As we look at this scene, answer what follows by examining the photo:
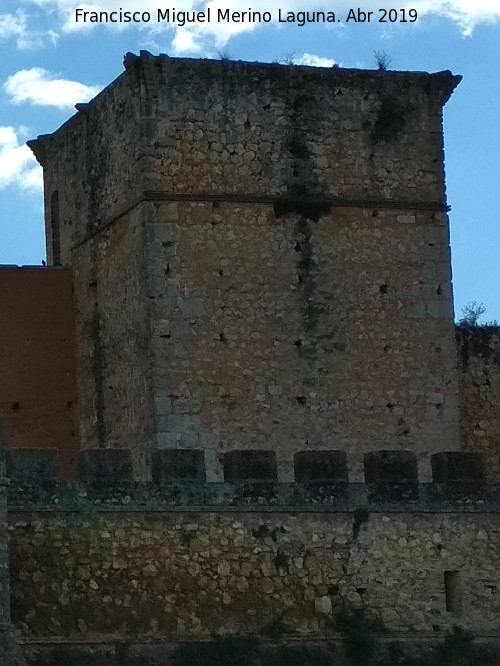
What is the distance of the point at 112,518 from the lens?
2595 centimetres

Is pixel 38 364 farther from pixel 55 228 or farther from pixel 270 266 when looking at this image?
pixel 270 266

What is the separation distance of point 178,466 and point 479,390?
8091 mm

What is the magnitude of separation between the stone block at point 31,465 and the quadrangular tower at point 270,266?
5162 mm

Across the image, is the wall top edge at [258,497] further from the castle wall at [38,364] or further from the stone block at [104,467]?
the castle wall at [38,364]

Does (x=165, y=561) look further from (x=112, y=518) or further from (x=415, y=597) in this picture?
(x=415, y=597)

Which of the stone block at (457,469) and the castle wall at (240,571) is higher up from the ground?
the stone block at (457,469)

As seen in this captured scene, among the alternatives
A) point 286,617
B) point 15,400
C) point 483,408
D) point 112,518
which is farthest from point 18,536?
point 483,408

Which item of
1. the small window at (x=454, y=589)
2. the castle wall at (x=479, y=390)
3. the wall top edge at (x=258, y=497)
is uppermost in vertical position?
the castle wall at (x=479, y=390)

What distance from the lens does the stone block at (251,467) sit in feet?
88.1

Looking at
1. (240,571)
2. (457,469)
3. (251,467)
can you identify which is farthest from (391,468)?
(240,571)

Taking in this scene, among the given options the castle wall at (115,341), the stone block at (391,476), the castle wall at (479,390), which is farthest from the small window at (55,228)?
the stone block at (391,476)

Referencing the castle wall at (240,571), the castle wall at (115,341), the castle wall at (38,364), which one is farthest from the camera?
the castle wall at (38,364)

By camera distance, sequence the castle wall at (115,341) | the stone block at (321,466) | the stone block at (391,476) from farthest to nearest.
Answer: the castle wall at (115,341) → the stone block at (391,476) → the stone block at (321,466)

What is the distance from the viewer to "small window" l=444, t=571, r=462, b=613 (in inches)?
1086
